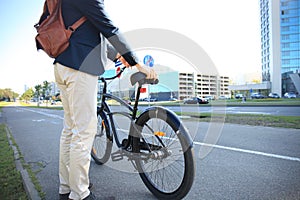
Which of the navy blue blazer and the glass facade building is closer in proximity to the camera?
the navy blue blazer

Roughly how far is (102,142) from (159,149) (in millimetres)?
1108

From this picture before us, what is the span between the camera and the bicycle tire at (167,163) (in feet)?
5.45

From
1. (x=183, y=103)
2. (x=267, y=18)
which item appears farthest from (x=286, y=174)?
(x=267, y=18)

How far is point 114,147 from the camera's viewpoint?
245 cm

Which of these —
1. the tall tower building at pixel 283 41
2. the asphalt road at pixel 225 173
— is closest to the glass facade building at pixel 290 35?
the tall tower building at pixel 283 41

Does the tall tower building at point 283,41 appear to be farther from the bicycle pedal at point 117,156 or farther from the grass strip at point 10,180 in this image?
the grass strip at point 10,180

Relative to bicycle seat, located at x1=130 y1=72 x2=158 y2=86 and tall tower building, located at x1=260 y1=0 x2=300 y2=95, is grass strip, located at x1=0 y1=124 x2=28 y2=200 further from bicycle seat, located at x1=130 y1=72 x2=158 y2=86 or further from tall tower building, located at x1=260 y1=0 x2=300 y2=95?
tall tower building, located at x1=260 y1=0 x2=300 y2=95

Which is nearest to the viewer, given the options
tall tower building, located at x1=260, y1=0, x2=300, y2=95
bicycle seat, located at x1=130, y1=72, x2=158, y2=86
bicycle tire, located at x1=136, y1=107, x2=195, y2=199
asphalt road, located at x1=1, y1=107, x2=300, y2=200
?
bicycle tire, located at x1=136, y1=107, x2=195, y2=199

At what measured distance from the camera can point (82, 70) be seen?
61.4 inches

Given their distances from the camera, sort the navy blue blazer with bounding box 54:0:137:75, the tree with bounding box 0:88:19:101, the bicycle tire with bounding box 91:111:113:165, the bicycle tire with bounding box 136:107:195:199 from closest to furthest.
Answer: the navy blue blazer with bounding box 54:0:137:75 → the bicycle tire with bounding box 136:107:195:199 → the bicycle tire with bounding box 91:111:113:165 → the tree with bounding box 0:88:19:101

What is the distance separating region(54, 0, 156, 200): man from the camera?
1.55 metres

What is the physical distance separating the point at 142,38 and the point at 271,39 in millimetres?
71439

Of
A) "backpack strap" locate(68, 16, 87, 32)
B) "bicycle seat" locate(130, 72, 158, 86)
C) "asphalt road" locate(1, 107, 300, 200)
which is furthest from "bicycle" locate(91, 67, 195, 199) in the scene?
"backpack strap" locate(68, 16, 87, 32)

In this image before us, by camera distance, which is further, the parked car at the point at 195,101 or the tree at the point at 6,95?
the tree at the point at 6,95
